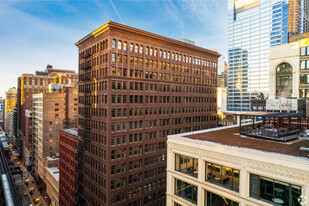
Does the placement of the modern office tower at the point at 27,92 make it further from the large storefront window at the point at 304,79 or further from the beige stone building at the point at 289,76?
the large storefront window at the point at 304,79

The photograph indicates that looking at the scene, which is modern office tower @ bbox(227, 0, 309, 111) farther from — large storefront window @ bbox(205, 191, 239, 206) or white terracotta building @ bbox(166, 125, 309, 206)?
large storefront window @ bbox(205, 191, 239, 206)

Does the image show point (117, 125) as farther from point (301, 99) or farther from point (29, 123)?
point (29, 123)

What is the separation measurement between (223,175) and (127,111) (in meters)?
32.0

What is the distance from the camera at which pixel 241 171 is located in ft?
65.2

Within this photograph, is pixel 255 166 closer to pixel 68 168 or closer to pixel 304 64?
pixel 304 64

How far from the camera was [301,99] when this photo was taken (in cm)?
3741

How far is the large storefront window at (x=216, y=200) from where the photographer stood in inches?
828

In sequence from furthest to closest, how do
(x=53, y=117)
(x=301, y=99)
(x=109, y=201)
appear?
(x=53, y=117) → (x=109, y=201) → (x=301, y=99)

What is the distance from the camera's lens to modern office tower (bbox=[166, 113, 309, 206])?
17016 mm

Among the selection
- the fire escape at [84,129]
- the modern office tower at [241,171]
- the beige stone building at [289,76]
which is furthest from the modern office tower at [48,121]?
the beige stone building at [289,76]

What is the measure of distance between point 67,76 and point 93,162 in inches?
5095

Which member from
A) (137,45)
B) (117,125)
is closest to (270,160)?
(117,125)

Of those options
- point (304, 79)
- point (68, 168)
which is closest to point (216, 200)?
point (304, 79)

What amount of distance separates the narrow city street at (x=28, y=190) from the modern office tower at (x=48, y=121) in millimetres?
5303
